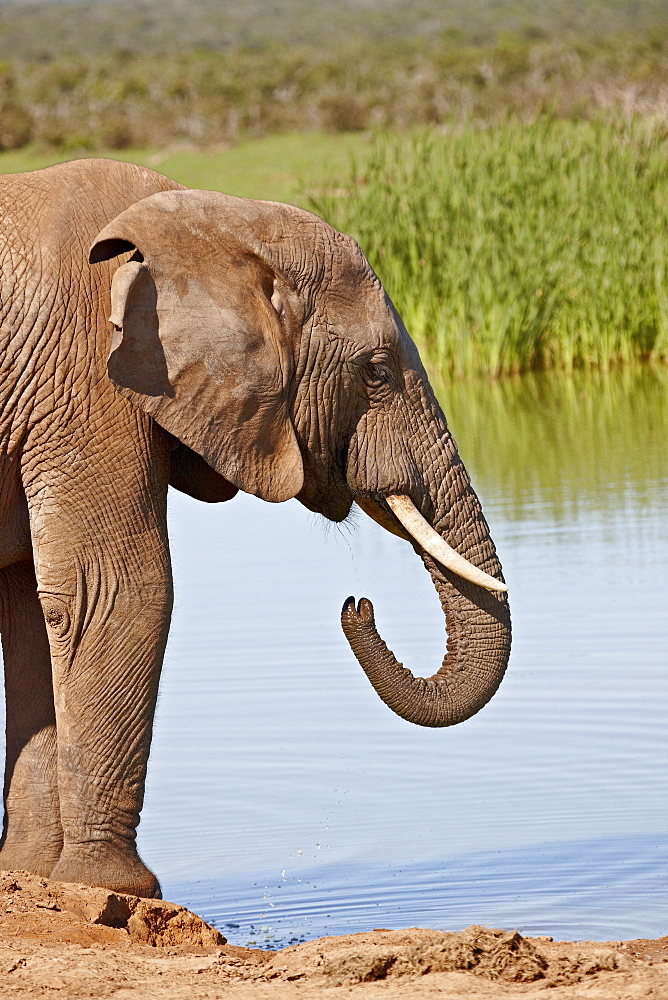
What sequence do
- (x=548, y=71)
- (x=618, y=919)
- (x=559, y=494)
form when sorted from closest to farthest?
(x=618, y=919)
(x=559, y=494)
(x=548, y=71)

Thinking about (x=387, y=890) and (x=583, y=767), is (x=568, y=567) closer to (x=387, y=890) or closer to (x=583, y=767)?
(x=583, y=767)

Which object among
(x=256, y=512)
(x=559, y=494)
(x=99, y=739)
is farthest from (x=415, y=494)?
(x=256, y=512)

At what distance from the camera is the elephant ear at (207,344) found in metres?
5.04

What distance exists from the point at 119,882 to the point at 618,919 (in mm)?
1587

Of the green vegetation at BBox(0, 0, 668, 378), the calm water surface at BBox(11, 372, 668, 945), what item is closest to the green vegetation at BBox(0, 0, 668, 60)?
the green vegetation at BBox(0, 0, 668, 378)

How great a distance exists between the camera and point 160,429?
5.27 meters

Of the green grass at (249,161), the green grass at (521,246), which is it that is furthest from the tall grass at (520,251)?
the green grass at (249,161)

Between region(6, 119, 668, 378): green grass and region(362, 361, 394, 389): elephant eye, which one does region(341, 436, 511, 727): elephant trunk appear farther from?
region(6, 119, 668, 378): green grass

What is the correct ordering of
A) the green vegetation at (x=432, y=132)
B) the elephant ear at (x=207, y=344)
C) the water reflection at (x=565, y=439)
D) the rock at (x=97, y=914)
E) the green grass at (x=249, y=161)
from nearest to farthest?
the rock at (x=97, y=914) → the elephant ear at (x=207, y=344) → the water reflection at (x=565, y=439) → the green vegetation at (x=432, y=132) → the green grass at (x=249, y=161)

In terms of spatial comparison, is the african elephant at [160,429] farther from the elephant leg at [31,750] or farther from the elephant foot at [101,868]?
the elephant leg at [31,750]

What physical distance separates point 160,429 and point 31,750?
1338 mm

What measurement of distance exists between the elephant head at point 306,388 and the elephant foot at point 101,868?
96 centimetres

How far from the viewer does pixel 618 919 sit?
5.56 metres

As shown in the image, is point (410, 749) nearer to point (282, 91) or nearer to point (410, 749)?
point (410, 749)
